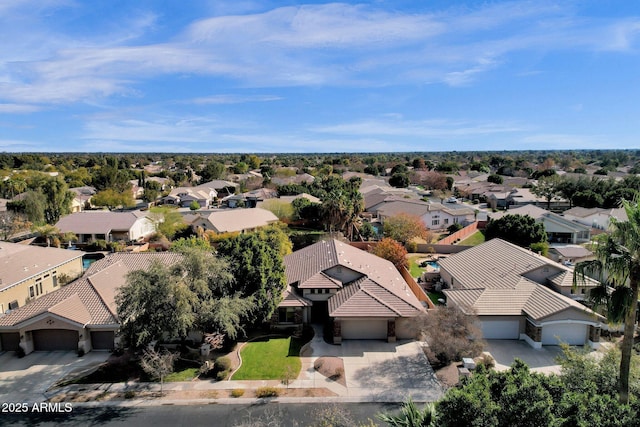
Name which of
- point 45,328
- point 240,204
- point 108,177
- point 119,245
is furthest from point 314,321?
point 108,177

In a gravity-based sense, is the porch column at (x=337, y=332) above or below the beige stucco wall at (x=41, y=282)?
below

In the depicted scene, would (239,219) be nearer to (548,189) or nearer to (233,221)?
(233,221)

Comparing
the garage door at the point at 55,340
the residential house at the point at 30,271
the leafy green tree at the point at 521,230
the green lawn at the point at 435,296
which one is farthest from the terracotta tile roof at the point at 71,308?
the leafy green tree at the point at 521,230

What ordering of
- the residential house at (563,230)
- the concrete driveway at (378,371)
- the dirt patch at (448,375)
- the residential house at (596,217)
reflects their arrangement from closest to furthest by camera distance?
the concrete driveway at (378,371)
the dirt patch at (448,375)
the residential house at (563,230)
the residential house at (596,217)

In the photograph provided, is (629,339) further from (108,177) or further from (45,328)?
(108,177)

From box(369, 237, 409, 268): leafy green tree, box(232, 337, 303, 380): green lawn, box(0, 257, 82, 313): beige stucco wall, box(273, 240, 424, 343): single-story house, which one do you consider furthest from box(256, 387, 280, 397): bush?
box(369, 237, 409, 268): leafy green tree

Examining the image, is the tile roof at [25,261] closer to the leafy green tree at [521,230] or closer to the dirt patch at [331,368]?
the dirt patch at [331,368]
